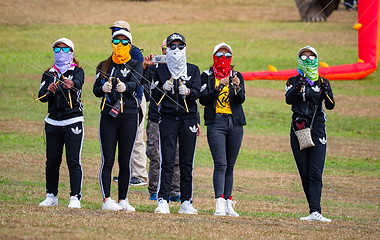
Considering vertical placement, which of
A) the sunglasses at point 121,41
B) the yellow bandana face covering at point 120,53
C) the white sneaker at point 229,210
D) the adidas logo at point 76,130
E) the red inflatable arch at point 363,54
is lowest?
the white sneaker at point 229,210

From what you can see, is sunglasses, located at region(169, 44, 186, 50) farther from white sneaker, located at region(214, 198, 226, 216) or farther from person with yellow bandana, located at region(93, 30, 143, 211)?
white sneaker, located at region(214, 198, 226, 216)

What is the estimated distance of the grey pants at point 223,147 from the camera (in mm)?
8883

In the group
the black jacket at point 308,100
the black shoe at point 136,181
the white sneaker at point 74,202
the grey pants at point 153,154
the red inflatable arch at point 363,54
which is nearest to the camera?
the white sneaker at point 74,202

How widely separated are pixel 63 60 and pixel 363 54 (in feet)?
62.2

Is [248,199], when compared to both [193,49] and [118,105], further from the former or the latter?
[193,49]

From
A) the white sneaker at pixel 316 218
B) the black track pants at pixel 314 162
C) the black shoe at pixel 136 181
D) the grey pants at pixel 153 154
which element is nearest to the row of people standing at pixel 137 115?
the black track pants at pixel 314 162

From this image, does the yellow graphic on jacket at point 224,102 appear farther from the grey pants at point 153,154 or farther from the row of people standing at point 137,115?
the grey pants at point 153,154

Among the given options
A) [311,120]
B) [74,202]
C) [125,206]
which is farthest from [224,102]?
[74,202]

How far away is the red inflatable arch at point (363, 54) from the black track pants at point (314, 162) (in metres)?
13.0

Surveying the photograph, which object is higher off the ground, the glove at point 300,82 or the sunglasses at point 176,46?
the sunglasses at point 176,46

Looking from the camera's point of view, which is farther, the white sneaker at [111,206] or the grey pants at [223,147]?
the grey pants at [223,147]

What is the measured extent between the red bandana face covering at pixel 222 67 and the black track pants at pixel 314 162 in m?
1.21

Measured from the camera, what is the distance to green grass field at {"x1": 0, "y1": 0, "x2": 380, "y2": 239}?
25.3 feet

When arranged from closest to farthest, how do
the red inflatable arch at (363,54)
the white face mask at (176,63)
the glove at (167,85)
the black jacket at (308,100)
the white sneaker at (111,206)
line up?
1. the white sneaker at (111,206)
2. the glove at (167,85)
3. the white face mask at (176,63)
4. the black jacket at (308,100)
5. the red inflatable arch at (363,54)
